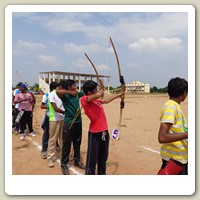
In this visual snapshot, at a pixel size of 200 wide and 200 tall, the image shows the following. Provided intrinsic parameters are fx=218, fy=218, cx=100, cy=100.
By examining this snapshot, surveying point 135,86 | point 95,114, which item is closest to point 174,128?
point 95,114

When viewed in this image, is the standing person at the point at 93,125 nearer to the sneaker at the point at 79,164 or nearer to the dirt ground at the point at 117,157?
the dirt ground at the point at 117,157

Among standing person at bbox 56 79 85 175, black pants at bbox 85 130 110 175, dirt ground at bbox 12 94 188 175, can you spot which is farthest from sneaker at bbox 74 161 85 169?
black pants at bbox 85 130 110 175

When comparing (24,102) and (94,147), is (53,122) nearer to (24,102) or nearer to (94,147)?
(94,147)

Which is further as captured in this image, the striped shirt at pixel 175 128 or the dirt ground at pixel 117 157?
the dirt ground at pixel 117 157

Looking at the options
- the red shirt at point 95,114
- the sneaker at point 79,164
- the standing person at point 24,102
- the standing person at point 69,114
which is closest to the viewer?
the red shirt at point 95,114

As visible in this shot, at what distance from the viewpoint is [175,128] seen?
1940 millimetres

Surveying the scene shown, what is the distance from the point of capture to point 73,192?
2389 millimetres

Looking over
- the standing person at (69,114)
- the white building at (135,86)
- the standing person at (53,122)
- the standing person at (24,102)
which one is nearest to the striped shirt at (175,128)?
the white building at (135,86)

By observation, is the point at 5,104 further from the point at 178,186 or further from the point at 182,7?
the point at 182,7

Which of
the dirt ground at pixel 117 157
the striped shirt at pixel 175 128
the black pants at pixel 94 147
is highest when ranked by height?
the striped shirt at pixel 175 128

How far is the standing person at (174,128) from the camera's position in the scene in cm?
189

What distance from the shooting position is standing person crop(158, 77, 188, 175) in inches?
74.3

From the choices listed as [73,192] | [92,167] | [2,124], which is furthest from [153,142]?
[2,124]

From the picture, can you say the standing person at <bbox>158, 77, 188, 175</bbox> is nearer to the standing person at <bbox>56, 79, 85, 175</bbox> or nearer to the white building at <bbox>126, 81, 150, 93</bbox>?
the white building at <bbox>126, 81, 150, 93</bbox>
